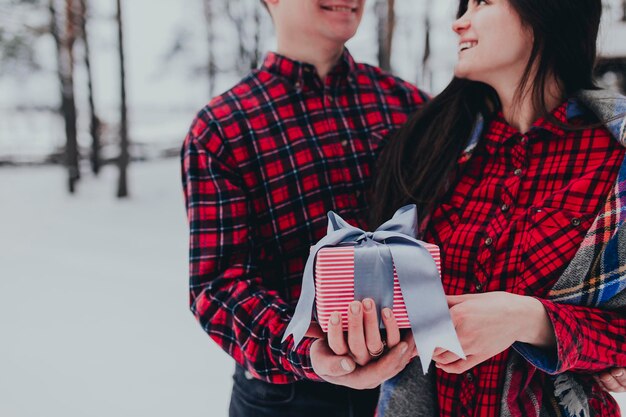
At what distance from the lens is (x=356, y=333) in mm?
994

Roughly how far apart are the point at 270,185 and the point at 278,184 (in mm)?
23

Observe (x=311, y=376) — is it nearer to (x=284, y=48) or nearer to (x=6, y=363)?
(x=284, y=48)

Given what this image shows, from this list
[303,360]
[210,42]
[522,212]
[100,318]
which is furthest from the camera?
[210,42]

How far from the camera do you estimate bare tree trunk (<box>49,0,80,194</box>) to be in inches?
356

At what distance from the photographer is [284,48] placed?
173cm

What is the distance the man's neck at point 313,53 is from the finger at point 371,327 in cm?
95

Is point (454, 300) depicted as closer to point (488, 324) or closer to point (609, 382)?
point (488, 324)

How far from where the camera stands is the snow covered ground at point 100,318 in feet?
12.9

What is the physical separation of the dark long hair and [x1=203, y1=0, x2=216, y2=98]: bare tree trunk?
42.1 feet

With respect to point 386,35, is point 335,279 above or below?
below

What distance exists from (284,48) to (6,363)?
383cm

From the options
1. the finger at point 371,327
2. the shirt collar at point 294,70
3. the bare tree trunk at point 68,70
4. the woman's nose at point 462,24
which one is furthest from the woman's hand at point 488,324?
the bare tree trunk at point 68,70

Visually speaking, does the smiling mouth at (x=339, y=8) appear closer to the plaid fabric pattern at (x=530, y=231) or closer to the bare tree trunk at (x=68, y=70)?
the plaid fabric pattern at (x=530, y=231)

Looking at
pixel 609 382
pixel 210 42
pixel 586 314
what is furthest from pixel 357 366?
pixel 210 42
